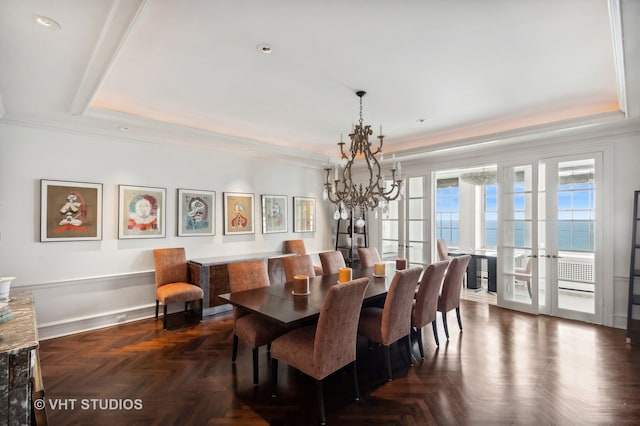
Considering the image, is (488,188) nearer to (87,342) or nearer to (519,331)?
(519,331)

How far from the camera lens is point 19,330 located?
5.82ft

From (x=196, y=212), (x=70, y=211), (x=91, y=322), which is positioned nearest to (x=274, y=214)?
(x=196, y=212)

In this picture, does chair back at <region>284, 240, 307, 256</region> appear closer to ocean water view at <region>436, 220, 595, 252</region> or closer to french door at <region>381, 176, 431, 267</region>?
french door at <region>381, 176, 431, 267</region>

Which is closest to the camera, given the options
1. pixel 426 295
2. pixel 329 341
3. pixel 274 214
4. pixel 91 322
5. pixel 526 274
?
pixel 329 341

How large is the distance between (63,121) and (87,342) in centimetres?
250

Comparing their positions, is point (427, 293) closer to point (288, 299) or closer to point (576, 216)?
point (288, 299)

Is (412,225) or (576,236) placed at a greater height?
(412,225)

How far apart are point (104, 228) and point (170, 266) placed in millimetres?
937

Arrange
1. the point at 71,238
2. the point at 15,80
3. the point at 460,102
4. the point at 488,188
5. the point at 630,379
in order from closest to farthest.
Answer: the point at 15,80, the point at 630,379, the point at 460,102, the point at 71,238, the point at 488,188

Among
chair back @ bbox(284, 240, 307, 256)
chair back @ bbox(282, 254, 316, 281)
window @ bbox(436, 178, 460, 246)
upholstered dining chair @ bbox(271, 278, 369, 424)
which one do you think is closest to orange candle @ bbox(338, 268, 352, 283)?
chair back @ bbox(282, 254, 316, 281)

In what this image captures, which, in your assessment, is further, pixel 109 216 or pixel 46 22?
pixel 109 216

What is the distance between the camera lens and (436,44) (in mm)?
2215

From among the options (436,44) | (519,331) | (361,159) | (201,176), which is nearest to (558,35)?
(436,44)

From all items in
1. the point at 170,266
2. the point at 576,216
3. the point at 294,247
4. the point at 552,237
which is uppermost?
the point at 576,216
